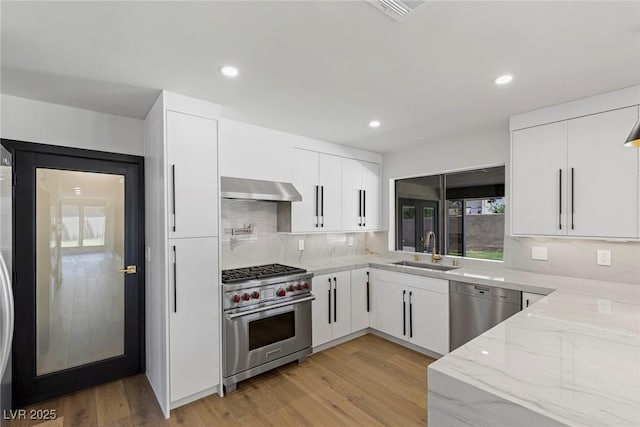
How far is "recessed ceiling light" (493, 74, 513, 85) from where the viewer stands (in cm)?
206

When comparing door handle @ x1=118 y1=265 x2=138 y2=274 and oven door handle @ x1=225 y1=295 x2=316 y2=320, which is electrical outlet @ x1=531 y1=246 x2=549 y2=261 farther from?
door handle @ x1=118 y1=265 x2=138 y2=274

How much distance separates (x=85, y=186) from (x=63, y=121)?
1.83ft

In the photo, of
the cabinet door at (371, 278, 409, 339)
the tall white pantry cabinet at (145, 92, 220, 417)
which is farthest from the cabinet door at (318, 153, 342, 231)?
the tall white pantry cabinet at (145, 92, 220, 417)

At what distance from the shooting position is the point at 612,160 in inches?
91.4


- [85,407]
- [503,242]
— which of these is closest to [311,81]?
[503,242]

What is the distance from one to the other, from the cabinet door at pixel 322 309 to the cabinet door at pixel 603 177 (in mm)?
2293

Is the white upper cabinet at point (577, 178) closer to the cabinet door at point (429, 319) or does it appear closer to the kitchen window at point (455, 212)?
the kitchen window at point (455, 212)

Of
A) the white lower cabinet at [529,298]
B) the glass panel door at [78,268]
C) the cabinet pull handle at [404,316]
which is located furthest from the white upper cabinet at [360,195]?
the glass panel door at [78,268]

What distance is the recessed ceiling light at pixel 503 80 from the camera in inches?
81.1

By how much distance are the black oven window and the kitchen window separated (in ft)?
6.92

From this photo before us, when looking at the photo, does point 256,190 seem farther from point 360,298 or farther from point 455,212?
point 455,212

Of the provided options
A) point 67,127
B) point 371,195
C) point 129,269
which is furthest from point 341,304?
point 67,127

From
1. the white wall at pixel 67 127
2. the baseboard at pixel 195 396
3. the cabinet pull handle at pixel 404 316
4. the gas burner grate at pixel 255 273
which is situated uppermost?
the white wall at pixel 67 127

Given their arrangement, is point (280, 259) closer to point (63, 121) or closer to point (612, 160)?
point (63, 121)
